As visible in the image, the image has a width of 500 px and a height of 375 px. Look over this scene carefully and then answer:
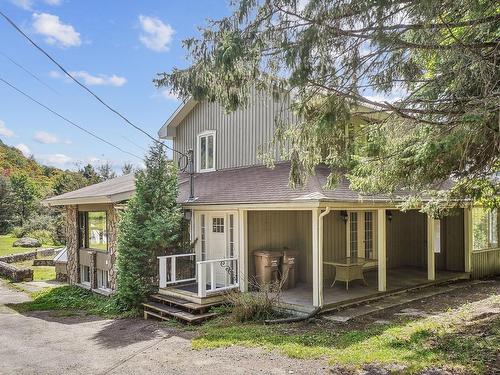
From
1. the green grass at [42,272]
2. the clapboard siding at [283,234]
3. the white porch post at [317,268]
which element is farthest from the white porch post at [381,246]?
the green grass at [42,272]

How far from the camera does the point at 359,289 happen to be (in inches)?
434

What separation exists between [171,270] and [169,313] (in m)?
1.78

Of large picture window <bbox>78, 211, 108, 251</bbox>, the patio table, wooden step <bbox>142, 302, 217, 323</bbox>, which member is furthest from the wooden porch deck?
large picture window <bbox>78, 211, 108, 251</bbox>

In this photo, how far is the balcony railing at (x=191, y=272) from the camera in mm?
10766

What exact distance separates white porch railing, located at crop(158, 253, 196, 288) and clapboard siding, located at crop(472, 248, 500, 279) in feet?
31.6

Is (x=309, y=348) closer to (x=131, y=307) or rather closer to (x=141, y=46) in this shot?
(x=131, y=307)

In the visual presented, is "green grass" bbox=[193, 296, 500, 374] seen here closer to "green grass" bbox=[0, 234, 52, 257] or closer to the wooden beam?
the wooden beam

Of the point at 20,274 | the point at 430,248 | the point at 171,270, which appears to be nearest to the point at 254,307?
the point at 171,270

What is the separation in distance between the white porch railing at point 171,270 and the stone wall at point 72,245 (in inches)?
210

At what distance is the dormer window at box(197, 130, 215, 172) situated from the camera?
14.7 m

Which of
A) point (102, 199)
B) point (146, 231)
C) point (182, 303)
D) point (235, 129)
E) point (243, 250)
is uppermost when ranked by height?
point (235, 129)

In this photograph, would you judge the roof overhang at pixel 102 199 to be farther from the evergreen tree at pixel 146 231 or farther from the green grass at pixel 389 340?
the green grass at pixel 389 340

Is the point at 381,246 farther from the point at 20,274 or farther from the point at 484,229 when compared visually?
the point at 20,274

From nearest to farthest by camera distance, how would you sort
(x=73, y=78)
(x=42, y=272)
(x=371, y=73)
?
1. (x=371, y=73)
2. (x=73, y=78)
3. (x=42, y=272)
